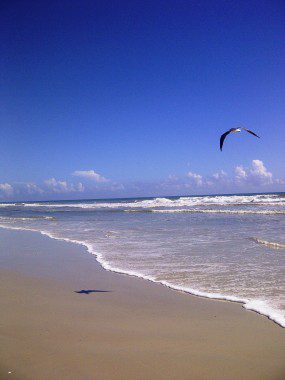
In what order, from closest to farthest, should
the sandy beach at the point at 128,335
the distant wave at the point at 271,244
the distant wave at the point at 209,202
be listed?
the sandy beach at the point at 128,335, the distant wave at the point at 271,244, the distant wave at the point at 209,202

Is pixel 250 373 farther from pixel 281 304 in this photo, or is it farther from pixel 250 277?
→ pixel 250 277

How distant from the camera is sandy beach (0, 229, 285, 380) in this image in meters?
2.97

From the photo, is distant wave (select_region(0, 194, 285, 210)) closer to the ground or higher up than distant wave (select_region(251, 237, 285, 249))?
higher up

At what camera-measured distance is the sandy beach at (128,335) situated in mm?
2967

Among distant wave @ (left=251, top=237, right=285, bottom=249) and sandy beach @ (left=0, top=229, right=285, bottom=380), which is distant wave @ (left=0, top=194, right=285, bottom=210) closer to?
distant wave @ (left=251, top=237, right=285, bottom=249)

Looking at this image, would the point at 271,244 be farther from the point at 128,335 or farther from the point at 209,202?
the point at 209,202

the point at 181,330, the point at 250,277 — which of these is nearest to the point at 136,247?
the point at 250,277

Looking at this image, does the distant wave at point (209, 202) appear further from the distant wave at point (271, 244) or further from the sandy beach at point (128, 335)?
the sandy beach at point (128, 335)

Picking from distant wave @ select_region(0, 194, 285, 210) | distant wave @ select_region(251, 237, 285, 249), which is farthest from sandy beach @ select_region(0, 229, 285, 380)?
distant wave @ select_region(0, 194, 285, 210)

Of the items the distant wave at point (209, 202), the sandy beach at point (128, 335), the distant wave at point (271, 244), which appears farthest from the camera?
the distant wave at point (209, 202)

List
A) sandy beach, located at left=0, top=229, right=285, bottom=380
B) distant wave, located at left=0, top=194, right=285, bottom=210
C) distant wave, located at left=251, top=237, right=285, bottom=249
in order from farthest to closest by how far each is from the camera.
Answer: distant wave, located at left=0, top=194, right=285, bottom=210 < distant wave, located at left=251, top=237, right=285, bottom=249 < sandy beach, located at left=0, top=229, right=285, bottom=380

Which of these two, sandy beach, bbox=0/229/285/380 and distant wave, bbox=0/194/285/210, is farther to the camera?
distant wave, bbox=0/194/285/210

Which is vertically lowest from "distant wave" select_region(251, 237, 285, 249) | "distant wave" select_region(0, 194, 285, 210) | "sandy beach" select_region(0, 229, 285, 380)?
"sandy beach" select_region(0, 229, 285, 380)

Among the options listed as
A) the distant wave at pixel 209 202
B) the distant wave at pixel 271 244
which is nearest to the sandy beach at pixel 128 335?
the distant wave at pixel 271 244
